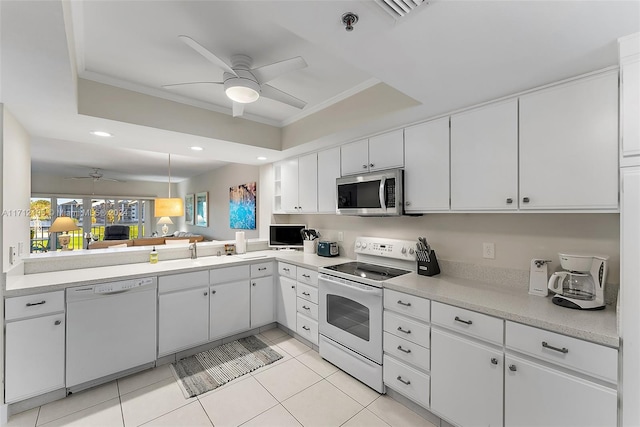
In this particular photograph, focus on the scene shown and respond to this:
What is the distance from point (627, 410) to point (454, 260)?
1.23 metres

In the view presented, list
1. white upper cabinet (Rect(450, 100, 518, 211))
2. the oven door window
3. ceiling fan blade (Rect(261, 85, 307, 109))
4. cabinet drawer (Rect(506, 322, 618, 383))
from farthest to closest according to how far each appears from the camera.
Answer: the oven door window, ceiling fan blade (Rect(261, 85, 307, 109)), white upper cabinet (Rect(450, 100, 518, 211)), cabinet drawer (Rect(506, 322, 618, 383))

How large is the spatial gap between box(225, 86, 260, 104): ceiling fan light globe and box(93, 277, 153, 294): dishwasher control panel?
173cm

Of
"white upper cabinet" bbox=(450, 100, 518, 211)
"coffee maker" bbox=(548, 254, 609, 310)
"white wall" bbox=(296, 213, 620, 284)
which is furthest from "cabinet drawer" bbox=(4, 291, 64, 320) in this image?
"coffee maker" bbox=(548, 254, 609, 310)

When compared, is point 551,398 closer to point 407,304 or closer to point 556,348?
point 556,348

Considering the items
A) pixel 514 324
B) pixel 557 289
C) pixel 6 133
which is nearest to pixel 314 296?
pixel 514 324

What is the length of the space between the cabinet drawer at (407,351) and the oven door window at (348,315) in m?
0.21

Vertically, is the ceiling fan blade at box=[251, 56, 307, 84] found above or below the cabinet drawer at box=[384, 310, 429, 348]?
above

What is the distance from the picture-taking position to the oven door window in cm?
226

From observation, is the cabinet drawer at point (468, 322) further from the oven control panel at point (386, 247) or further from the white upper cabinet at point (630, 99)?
the white upper cabinet at point (630, 99)

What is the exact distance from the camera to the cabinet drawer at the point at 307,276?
9.04 ft

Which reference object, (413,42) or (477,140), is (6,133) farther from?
(477,140)

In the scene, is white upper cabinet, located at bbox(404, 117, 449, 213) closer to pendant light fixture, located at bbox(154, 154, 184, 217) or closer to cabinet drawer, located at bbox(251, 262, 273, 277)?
cabinet drawer, located at bbox(251, 262, 273, 277)

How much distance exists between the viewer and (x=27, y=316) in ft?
6.32

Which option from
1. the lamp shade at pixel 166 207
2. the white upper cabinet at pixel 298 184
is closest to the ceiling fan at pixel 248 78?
the white upper cabinet at pixel 298 184
